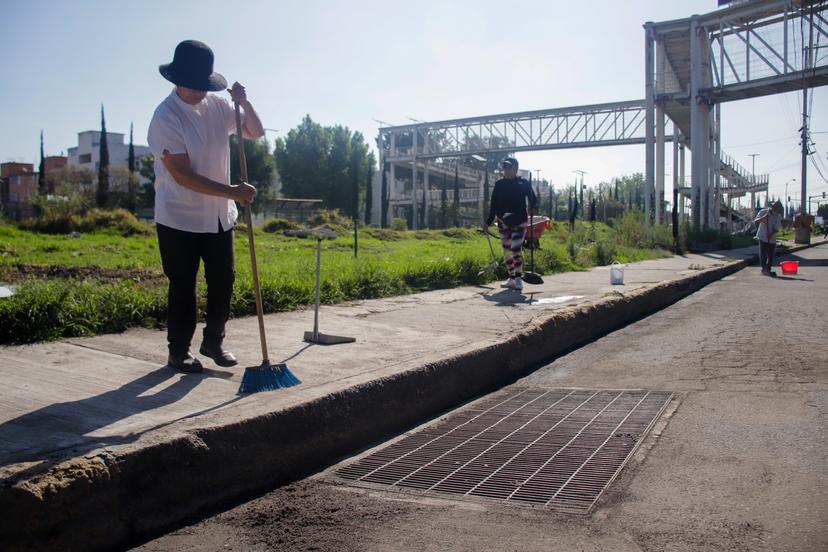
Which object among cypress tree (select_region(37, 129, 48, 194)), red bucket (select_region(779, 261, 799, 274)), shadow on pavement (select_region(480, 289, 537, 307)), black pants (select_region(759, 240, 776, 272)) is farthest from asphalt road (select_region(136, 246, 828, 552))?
cypress tree (select_region(37, 129, 48, 194))

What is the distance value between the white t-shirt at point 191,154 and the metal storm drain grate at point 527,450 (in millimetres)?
1721

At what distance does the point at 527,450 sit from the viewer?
363 centimetres

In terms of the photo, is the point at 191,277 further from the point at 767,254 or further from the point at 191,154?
the point at 767,254

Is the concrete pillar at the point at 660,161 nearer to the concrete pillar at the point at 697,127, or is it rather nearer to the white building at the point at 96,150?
the concrete pillar at the point at 697,127

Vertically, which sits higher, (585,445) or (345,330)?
(345,330)

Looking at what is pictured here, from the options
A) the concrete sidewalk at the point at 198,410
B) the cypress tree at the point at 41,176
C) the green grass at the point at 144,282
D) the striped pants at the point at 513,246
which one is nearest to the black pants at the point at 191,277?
the concrete sidewalk at the point at 198,410

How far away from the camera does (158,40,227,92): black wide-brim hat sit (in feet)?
13.0

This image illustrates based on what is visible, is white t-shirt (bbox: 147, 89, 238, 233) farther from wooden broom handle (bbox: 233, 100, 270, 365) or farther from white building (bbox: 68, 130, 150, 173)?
white building (bbox: 68, 130, 150, 173)

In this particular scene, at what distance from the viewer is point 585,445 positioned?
3688 millimetres

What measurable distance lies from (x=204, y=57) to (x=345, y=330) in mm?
2505

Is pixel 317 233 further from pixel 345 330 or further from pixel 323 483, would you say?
pixel 323 483

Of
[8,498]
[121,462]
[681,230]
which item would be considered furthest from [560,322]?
[681,230]

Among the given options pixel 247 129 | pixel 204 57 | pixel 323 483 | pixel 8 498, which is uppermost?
pixel 204 57

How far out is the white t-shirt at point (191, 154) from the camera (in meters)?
3.95
